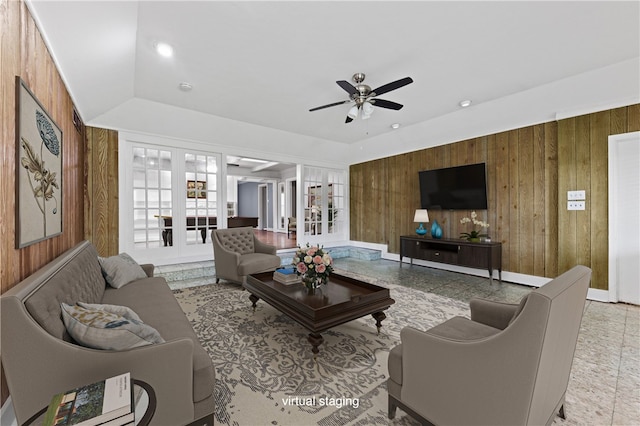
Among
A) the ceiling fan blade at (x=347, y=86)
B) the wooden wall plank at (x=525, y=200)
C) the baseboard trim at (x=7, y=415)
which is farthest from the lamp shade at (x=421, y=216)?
the baseboard trim at (x=7, y=415)

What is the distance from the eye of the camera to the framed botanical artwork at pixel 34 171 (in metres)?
1.50

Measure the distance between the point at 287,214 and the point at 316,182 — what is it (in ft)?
11.5

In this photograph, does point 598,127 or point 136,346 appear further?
point 598,127

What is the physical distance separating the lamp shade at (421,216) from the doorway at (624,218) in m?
2.47

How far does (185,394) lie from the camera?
1268 millimetres

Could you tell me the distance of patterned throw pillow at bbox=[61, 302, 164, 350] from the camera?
3.88ft

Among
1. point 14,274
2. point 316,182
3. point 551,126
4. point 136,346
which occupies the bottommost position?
point 136,346

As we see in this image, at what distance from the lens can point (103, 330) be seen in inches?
47.5

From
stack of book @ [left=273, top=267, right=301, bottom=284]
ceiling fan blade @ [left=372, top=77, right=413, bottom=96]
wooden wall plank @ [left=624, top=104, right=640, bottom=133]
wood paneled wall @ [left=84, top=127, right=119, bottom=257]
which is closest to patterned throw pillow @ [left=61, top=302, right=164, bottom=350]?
stack of book @ [left=273, top=267, right=301, bottom=284]

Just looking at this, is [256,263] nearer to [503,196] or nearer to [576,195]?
[503,196]

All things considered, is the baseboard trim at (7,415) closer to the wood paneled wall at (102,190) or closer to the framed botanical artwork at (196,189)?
the wood paneled wall at (102,190)

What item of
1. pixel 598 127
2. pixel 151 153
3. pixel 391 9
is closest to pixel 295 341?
pixel 391 9

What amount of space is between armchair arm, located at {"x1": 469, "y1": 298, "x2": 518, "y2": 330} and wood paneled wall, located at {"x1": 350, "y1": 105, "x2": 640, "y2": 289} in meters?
3.02

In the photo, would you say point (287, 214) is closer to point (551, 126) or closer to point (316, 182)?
point (316, 182)
